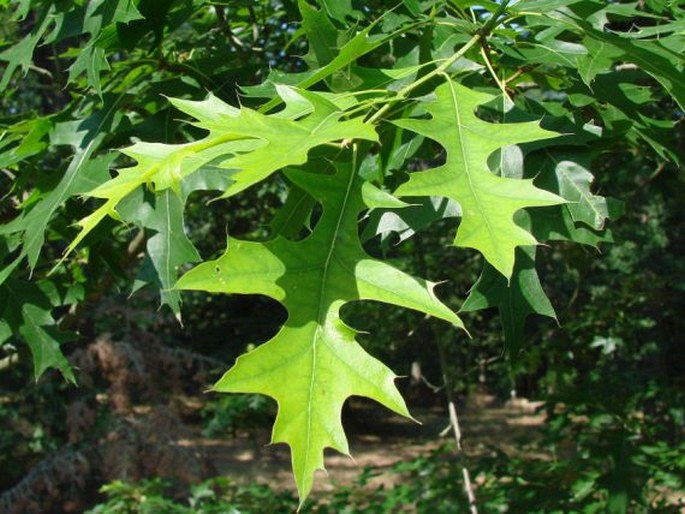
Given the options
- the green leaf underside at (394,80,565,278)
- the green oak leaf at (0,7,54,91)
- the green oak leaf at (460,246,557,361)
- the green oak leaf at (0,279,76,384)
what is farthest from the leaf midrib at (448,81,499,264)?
the green oak leaf at (0,279,76,384)

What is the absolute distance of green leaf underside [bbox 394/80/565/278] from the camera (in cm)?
84

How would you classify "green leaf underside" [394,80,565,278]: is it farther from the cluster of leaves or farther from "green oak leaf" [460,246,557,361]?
"green oak leaf" [460,246,557,361]

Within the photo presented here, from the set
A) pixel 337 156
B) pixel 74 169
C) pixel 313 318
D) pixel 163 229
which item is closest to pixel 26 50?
pixel 74 169

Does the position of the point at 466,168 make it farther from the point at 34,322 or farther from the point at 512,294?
the point at 34,322

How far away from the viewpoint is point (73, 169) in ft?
4.73

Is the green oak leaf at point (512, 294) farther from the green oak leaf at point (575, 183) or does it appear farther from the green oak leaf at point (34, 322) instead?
the green oak leaf at point (34, 322)

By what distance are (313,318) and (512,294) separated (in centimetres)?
39

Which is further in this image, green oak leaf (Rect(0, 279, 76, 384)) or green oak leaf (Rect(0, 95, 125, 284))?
green oak leaf (Rect(0, 279, 76, 384))

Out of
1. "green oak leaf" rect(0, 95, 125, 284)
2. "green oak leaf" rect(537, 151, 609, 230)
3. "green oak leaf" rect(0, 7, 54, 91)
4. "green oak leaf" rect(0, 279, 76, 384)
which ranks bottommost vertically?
"green oak leaf" rect(0, 279, 76, 384)

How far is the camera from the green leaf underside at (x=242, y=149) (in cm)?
78

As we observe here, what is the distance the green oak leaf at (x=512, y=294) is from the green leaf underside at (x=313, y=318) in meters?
0.29

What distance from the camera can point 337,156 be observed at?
3.29 ft

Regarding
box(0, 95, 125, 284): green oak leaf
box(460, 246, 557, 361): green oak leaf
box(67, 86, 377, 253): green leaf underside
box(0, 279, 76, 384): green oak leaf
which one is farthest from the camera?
box(0, 279, 76, 384): green oak leaf

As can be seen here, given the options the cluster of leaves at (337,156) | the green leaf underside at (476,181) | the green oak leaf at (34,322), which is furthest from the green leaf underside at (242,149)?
the green oak leaf at (34,322)
